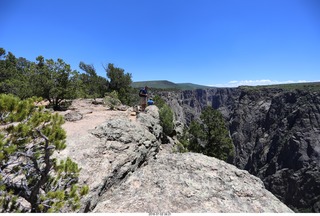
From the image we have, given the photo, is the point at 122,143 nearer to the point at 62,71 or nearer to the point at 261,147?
the point at 62,71

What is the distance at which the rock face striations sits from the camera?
28.9ft

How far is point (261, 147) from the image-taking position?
102688 millimetres

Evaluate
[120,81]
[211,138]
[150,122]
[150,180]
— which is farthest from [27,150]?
[120,81]

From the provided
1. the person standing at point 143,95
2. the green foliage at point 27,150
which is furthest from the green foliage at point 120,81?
the green foliage at point 27,150

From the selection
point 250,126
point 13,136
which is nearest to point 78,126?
point 13,136

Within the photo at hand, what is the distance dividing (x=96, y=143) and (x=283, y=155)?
302 feet

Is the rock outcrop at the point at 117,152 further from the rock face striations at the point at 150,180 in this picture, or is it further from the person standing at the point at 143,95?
the person standing at the point at 143,95

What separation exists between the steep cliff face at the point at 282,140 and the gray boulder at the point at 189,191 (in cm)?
5966

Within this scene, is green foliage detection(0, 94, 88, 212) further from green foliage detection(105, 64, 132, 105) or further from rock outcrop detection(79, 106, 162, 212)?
green foliage detection(105, 64, 132, 105)

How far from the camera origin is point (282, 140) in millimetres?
92750

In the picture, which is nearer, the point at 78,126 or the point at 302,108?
the point at 78,126

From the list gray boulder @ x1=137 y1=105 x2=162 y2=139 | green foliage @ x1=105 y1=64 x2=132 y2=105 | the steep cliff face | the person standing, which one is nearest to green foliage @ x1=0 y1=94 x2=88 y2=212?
gray boulder @ x1=137 y1=105 x2=162 y2=139

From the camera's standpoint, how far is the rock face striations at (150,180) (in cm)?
882

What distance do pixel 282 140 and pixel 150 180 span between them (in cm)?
10062
